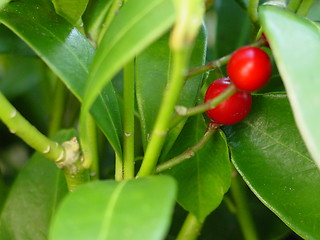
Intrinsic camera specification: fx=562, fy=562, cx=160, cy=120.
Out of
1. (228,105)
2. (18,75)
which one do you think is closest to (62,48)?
(228,105)

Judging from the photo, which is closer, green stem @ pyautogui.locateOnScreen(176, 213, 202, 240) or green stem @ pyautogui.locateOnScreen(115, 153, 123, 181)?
green stem @ pyautogui.locateOnScreen(115, 153, 123, 181)

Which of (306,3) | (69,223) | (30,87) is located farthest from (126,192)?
(30,87)

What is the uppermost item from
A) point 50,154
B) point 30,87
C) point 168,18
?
point 168,18

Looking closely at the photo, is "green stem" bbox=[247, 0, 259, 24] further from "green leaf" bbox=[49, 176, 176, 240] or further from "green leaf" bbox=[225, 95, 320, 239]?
"green leaf" bbox=[49, 176, 176, 240]

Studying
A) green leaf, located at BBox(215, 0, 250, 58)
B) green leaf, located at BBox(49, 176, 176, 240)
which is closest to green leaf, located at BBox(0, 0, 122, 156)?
green leaf, located at BBox(49, 176, 176, 240)

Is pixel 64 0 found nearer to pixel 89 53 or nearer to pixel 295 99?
pixel 89 53

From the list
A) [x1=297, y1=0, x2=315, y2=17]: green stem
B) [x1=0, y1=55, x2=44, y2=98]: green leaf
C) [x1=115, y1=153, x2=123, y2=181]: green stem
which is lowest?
[x1=0, y1=55, x2=44, y2=98]: green leaf

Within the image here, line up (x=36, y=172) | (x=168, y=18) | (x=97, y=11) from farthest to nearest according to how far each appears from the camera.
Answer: (x=36, y=172)
(x=97, y=11)
(x=168, y=18)
